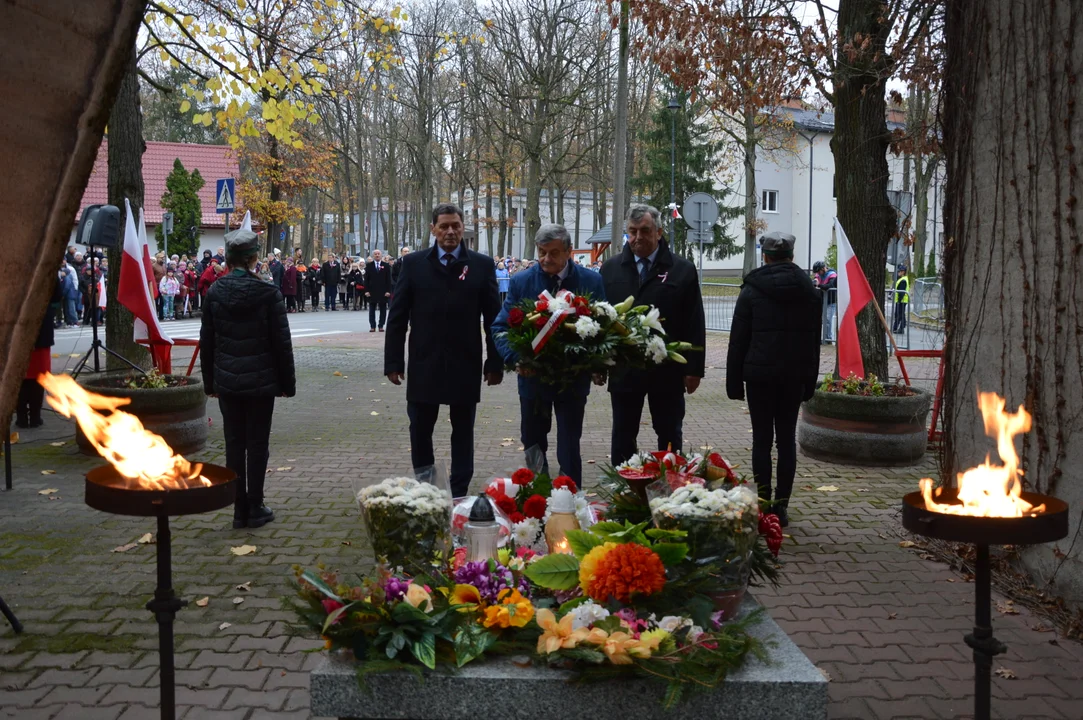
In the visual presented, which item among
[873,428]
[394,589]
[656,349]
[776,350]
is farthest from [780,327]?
[394,589]

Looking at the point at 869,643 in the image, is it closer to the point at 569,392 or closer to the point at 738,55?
the point at 569,392

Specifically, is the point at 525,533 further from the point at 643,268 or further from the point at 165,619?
the point at 643,268

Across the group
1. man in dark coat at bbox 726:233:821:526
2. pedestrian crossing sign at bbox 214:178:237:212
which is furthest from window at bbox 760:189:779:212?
man in dark coat at bbox 726:233:821:526

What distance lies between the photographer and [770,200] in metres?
63.5

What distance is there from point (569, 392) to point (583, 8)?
102ft

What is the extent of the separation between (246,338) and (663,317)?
8.99ft

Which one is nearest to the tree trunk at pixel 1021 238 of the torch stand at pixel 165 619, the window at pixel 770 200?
the torch stand at pixel 165 619

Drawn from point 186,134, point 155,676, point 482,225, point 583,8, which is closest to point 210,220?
point 186,134

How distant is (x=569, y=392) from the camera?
6324mm

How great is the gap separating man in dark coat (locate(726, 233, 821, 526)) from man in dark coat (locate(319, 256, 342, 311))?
31415 millimetres

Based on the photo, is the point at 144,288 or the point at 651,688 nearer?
the point at 651,688

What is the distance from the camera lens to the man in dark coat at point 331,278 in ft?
120

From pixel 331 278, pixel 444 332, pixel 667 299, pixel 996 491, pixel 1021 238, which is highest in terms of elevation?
pixel 1021 238

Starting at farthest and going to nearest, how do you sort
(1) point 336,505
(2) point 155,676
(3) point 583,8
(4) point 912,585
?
1. (3) point 583,8
2. (1) point 336,505
3. (4) point 912,585
4. (2) point 155,676
